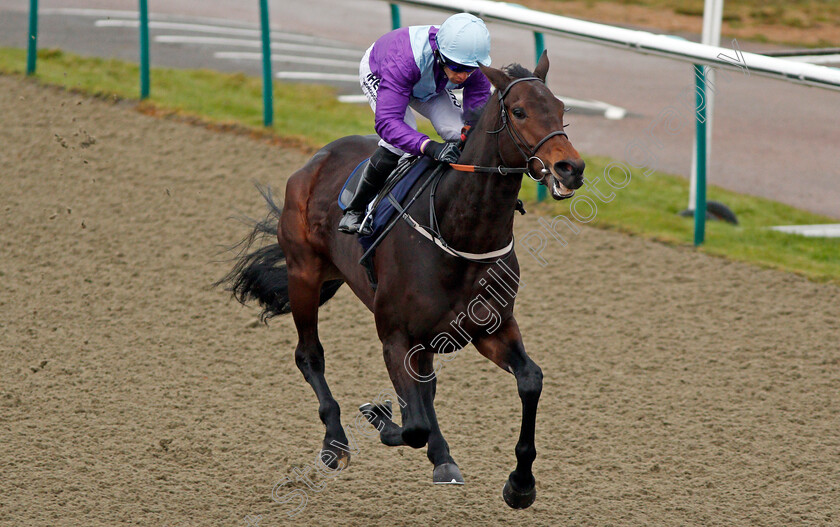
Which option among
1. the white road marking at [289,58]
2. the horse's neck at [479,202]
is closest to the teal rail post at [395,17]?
the white road marking at [289,58]

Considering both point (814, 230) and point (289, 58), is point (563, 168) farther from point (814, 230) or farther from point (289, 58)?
point (289, 58)

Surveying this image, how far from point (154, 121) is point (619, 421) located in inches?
229

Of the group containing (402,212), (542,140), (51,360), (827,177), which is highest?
(542,140)

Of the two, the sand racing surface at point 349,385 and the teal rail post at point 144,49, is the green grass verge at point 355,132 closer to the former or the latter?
the teal rail post at point 144,49

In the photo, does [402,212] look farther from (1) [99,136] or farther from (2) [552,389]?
(1) [99,136]

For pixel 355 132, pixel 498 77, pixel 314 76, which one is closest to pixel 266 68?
pixel 355 132

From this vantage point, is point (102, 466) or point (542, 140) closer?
point (542, 140)

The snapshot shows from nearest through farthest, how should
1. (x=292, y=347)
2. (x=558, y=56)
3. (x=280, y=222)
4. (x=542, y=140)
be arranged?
1. (x=542, y=140)
2. (x=280, y=222)
3. (x=292, y=347)
4. (x=558, y=56)

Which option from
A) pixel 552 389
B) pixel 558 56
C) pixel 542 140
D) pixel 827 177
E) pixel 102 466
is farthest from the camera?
pixel 558 56

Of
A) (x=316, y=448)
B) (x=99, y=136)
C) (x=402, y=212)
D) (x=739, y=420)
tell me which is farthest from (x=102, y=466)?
(x=99, y=136)

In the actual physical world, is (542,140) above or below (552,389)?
above

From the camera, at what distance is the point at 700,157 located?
A: 790 cm

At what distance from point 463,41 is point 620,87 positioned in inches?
345

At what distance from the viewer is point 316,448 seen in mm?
5500
